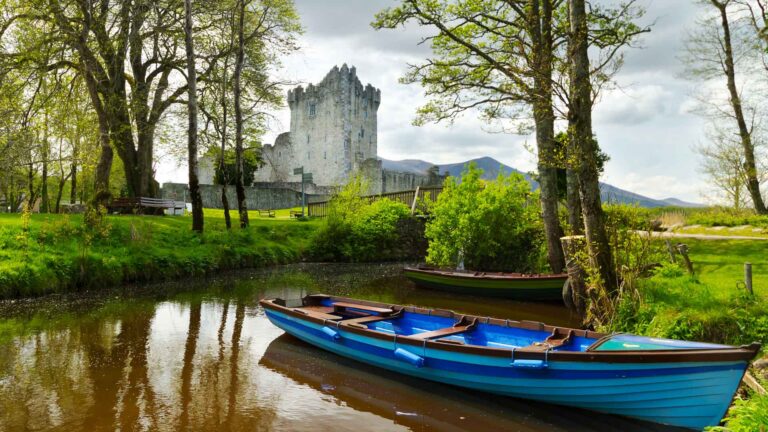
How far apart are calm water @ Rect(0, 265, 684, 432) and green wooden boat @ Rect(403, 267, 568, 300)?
89 cm

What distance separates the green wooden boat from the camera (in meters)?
12.8

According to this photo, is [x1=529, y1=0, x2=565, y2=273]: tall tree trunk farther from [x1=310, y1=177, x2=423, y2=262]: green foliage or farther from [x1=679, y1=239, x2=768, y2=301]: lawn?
[x1=310, y1=177, x2=423, y2=262]: green foliage

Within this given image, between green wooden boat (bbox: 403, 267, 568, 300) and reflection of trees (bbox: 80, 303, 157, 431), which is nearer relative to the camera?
reflection of trees (bbox: 80, 303, 157, 431)

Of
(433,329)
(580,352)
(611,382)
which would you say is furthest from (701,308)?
(433,329)

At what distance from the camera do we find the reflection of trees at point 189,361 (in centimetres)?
615

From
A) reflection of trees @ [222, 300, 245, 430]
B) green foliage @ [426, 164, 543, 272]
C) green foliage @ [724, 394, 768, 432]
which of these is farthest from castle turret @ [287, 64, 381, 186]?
green foliage @ [724, 394, 768, 432]

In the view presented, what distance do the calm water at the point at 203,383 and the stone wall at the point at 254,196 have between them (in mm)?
27604

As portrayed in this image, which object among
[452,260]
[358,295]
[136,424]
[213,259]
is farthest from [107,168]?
[136,424]

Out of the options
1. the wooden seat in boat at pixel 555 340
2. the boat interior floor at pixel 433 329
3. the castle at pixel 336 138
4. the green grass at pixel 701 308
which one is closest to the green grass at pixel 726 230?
the green grass at pixel 701 308

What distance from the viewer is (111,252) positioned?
1584cm

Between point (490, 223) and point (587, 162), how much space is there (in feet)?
24.5

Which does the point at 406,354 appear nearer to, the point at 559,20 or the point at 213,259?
the point at 559,20

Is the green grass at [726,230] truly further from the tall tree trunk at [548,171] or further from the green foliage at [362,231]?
the green foliage at [362,231]

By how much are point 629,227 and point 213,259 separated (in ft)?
47.3
